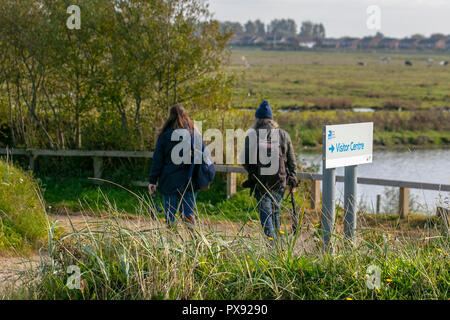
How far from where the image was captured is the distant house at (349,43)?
150875mm

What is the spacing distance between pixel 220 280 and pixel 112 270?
2.71 feet

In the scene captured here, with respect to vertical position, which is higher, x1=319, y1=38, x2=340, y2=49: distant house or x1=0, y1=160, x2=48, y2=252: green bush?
x1=319, y1=38, x2=340, y2=49: distant house

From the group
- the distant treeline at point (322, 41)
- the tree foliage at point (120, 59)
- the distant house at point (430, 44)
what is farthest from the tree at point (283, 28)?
the tree foliage at point (120, 59)

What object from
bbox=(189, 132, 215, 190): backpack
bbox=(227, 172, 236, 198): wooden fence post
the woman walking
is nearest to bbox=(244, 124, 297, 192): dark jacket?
bbox=(189, 132, 215, 190): backpack

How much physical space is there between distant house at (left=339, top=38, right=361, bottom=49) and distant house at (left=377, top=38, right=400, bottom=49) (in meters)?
5.89

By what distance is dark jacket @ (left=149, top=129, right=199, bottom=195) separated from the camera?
6.91 metres

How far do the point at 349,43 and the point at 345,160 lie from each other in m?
154

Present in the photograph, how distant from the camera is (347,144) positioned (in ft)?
17.6

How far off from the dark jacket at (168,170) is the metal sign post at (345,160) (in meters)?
1.96

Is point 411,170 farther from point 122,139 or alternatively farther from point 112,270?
point 112,270

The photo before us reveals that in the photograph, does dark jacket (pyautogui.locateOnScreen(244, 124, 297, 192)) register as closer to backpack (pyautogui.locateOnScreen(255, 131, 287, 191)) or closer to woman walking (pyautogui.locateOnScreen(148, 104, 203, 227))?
backpack (pyautogui.locateOnScreen(255, 131, 287, 191))

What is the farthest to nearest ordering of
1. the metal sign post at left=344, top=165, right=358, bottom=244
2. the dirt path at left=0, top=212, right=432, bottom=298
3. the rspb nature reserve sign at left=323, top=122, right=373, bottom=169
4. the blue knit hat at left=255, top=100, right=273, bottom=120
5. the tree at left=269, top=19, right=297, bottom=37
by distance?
the tree at left=269, top=19, right=297, bottom=37, the blue knit hat at left=255, top=100, right=273, bottom=120, the metal sign post at left=344, top=165, right=358, bottom=244, the rspb nature reserve sign at left=323, top=122, right=373, bottom=169, the dirt path at left=0, top=212, right=432, bottom=298

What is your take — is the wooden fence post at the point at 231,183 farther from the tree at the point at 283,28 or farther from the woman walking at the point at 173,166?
the tree at the point at 283,28
